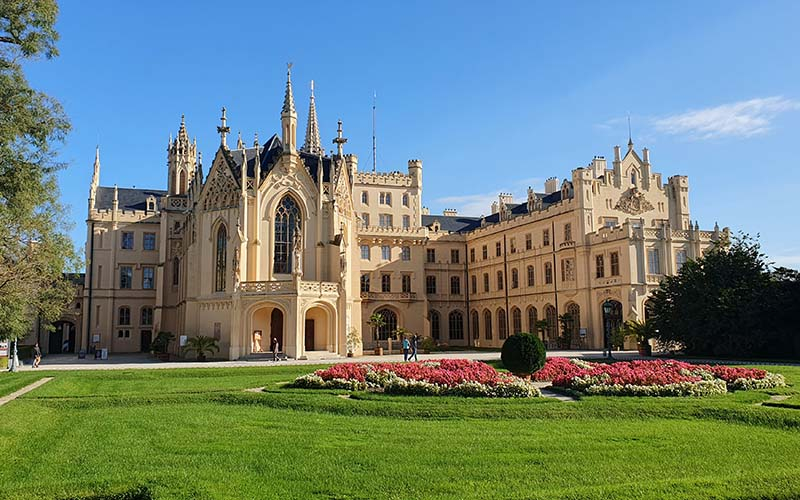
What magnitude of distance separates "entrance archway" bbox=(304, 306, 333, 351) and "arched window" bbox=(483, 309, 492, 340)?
71.6ft

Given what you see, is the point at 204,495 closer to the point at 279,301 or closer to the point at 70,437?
the point at 70,437

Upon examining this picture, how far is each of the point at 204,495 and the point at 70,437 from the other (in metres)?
5.61

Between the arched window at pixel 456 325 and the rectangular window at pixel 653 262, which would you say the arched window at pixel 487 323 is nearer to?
the arched window at pixel 456 325

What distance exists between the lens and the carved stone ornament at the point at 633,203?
174ft

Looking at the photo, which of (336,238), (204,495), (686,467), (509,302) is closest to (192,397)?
(204,495)

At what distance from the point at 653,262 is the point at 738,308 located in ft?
40.9

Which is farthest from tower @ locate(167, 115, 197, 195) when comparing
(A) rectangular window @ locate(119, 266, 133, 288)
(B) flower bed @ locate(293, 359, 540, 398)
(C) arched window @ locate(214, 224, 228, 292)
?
(B) flower bed @ locate(293, 359, 540, 398)

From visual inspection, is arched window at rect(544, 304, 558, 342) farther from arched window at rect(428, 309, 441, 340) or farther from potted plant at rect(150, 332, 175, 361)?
potted plant at rect(150, 332, 175, 361)

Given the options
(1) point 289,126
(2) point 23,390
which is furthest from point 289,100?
(2) point 23,390

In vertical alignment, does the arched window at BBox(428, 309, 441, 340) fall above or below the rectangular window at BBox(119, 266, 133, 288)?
below

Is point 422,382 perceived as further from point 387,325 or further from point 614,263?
point 387,325

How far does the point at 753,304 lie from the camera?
36656mm

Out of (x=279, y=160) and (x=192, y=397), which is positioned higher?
(x=279, y=160)

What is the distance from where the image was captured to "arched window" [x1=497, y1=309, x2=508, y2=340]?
60.2 m
